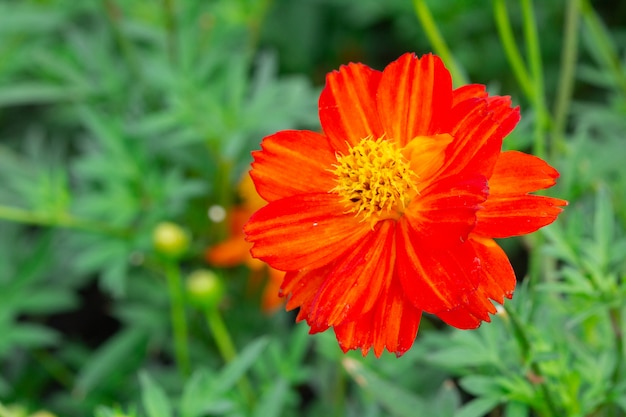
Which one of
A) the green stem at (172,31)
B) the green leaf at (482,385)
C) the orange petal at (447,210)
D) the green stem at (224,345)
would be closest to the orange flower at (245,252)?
the green stem at (224,345)

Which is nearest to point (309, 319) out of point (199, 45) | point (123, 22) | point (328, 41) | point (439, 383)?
point (439, 383)

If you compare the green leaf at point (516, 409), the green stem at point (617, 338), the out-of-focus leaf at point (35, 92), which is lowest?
the out-of-focus leaf at point (35, 92)

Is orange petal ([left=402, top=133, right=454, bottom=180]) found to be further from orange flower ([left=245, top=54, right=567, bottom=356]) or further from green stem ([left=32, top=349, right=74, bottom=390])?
green stem ([left=32, top=349, right=74, bottom=390])

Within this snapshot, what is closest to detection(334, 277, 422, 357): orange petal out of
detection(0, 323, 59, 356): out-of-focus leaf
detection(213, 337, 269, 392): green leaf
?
detection(213, 337, 269, 392): green leaf

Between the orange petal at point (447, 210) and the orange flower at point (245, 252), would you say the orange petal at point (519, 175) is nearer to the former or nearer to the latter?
the orange petal at point (447, 210)

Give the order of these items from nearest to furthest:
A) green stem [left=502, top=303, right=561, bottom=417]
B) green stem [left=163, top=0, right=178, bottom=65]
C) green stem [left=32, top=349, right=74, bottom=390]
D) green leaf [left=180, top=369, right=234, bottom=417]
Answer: green stem [left=502, top=303, right=561, bottom=417] → green leaf [left=180, top=369, right=234, bottom=417] → green stem [left=163, top=0, right=178, bottom=65] → green stem [left=32, top=349, right=74, bottom=390]

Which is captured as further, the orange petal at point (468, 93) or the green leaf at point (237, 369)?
the green leaf at point (237, 369)

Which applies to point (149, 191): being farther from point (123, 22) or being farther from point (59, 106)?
point (59, 106)

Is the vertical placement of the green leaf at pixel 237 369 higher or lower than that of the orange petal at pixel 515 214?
lower
